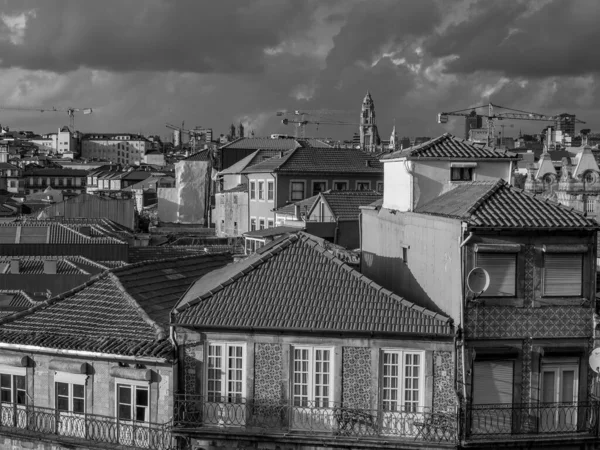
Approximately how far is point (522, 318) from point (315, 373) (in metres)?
4.62

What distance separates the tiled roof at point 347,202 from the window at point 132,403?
22163mm

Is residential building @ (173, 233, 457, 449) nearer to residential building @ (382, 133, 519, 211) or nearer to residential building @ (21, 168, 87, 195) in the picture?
residential building @ (382, 133, 519, 211)

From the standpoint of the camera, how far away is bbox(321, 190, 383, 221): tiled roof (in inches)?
1641

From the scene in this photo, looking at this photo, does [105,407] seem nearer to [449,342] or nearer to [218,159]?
[449,342]

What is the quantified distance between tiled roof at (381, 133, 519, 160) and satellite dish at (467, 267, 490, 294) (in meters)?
5.39

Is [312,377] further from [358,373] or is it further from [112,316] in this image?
[112,316]

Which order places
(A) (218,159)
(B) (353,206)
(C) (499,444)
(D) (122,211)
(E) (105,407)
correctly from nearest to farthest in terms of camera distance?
(C) (499,444) < (E) (105,407) < (B) (353,206) < (D) (122,211) < (A) (218,159)

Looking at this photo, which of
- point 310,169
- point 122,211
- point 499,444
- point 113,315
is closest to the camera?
point 499,444

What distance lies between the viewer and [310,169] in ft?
178

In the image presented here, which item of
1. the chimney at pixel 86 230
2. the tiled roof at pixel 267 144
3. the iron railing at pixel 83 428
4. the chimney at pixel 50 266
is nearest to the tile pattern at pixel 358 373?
the iron railing at pixel 83 428

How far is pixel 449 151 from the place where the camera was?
2394 cm

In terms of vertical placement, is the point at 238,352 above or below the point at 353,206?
below

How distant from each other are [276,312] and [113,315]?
4895mm

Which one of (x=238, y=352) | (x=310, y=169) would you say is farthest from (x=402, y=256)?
(x=310, y=169)
